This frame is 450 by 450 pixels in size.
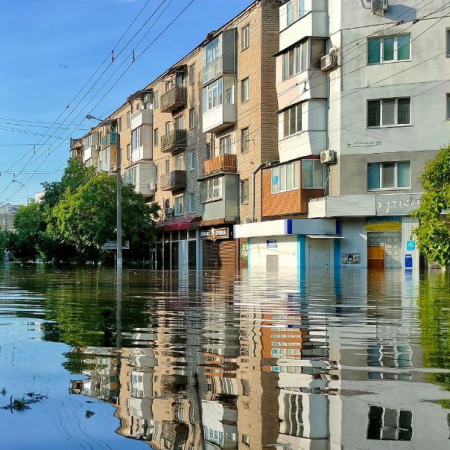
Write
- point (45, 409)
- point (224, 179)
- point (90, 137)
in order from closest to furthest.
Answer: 1. point (45, 409)
2. point (224, 179)
3. point (90, 137)

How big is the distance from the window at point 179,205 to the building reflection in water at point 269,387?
1959 inches

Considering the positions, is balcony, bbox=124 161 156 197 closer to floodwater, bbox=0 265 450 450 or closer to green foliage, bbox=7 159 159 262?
green foliage, bbox=7 159 159 262

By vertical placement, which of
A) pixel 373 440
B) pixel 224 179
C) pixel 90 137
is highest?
pixel 90 137

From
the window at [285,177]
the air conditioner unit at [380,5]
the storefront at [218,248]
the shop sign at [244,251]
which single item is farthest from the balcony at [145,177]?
the air conditioner unit at [380,5]

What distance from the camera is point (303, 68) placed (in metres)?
41.2

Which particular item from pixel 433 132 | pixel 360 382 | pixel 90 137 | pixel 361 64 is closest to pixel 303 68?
pixel 361 64

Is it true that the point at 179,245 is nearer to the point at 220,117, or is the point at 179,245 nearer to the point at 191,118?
the point at 191,118

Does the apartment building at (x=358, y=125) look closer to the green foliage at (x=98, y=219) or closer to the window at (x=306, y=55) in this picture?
the window at (x=306, y=55)

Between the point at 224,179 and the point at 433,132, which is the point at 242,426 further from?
the point at 224,179

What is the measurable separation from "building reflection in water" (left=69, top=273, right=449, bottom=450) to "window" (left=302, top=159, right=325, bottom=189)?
1263 inches

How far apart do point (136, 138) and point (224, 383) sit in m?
64.6

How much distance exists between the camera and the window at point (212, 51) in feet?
164

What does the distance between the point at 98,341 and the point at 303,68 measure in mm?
35902

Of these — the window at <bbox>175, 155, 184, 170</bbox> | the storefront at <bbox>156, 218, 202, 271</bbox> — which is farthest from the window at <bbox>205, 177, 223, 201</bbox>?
the window at <bbox>175, 155, 184, 170</bbox>
